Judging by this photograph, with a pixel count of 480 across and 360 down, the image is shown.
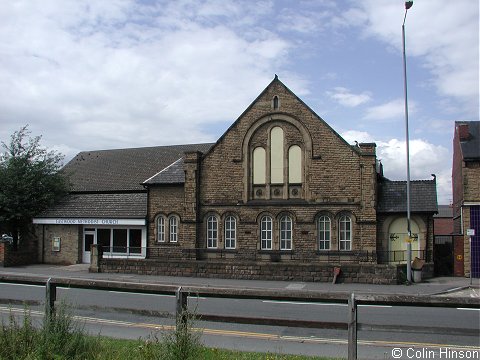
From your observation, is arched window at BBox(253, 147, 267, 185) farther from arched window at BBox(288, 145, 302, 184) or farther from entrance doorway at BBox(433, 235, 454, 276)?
entrance doorway at BBox(433, 235, 454, 276)

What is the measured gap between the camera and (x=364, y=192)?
24.8m

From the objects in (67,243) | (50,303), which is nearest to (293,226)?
(67,243)

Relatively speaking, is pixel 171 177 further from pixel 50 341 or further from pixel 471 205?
pixel 50 341

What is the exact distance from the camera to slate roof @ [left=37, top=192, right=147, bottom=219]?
1163 inches

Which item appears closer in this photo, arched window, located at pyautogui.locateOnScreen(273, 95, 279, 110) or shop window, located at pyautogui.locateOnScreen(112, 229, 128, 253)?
arched window, located at pyautogui.locateOnScreen(273, 95, 279, 110)

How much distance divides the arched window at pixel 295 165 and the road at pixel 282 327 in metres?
12.3

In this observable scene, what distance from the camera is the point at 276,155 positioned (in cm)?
2691

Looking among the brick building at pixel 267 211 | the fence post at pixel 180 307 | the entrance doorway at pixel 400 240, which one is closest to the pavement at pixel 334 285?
the brick building at pixel 267 211

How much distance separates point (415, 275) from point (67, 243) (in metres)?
19.9

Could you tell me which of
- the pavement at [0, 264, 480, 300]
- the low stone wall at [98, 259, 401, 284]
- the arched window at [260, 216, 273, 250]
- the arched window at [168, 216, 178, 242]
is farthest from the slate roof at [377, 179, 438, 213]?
the arched window at [168, 216, 178, 242]

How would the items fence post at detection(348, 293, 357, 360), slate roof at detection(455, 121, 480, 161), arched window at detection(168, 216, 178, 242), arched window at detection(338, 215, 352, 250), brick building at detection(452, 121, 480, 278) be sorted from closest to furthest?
fence post at detection(348, 293, 357, 360) → brick building at detection(452, 121, 480, 278) → slate roof at detection(455, 121, 480, 161) → arched window at detection(338, 215, 352, 250) → arched window at detection(168, 216, 178, 242)

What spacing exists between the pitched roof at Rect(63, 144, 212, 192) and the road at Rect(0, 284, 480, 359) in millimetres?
21104

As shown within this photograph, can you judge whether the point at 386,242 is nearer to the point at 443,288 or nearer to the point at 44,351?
the point at 443,288

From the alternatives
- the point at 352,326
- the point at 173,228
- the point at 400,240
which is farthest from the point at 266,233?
the point at 352,326
